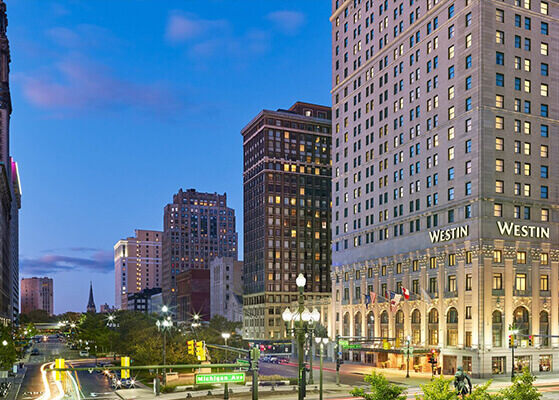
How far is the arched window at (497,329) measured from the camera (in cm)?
8153

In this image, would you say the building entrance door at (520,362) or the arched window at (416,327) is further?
the arched window at (416,327)

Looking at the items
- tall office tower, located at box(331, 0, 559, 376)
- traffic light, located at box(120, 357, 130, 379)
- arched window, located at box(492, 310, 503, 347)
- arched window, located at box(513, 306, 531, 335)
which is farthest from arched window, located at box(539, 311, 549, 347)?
traffic light, located at box(120, 357, 130, 379)

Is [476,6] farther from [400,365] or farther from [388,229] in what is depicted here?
[400,365]

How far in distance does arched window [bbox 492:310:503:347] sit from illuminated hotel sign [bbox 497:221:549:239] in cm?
1065

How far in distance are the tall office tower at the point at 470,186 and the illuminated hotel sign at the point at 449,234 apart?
0.15 m

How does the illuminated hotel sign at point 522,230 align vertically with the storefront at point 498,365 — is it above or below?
above

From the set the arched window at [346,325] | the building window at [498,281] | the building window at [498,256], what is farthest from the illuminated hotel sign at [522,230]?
the arched window at [346,325]

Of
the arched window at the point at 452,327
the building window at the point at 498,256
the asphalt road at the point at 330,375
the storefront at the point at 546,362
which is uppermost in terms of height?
the building window at the point at 498,256

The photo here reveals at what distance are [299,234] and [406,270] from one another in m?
75.1

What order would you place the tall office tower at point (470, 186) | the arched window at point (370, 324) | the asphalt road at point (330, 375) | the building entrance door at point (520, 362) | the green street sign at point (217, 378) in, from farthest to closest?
1. the arched window at point (370, 324)
2. the tall office tower at point (470, 186)
3. the building entrance door at point (520, 362)
4. the asphalt road at point (330, 375)
5. the green street sign at point (217, 378)

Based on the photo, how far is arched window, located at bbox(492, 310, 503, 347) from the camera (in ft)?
267

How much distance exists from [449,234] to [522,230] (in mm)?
9559

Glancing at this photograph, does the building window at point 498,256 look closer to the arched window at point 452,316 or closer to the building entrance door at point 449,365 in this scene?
the arched window at point 452,316

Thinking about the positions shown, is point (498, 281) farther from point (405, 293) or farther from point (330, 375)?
point (330, 375)
